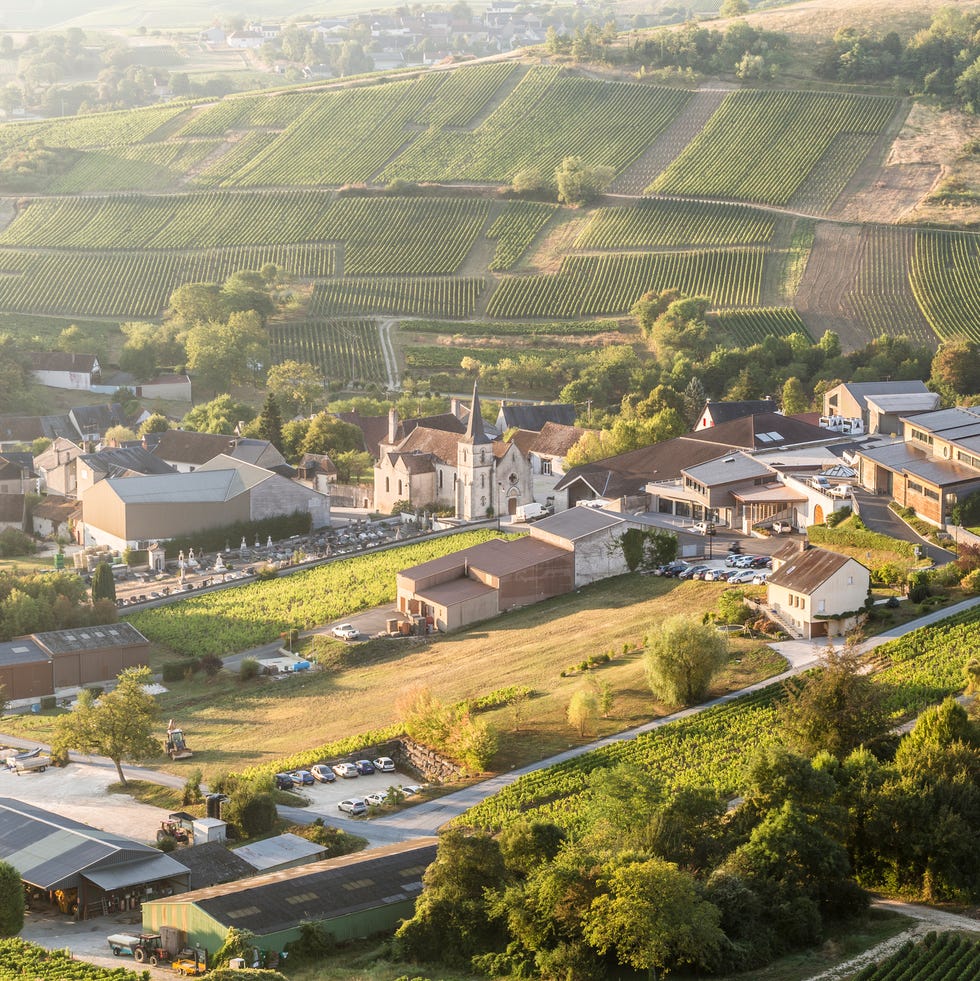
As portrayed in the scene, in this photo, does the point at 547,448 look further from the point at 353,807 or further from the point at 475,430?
the point at 353,807

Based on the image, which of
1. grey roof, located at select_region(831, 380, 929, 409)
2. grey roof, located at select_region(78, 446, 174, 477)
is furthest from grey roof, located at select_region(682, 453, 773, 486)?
grey roof, located at select_region(78, 446, 174, 477)

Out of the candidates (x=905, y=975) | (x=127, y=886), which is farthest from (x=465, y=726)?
(x=905, y=975)

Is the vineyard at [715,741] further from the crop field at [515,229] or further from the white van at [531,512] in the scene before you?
the crop field at [515,229]

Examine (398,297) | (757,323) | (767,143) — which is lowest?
(757,323)

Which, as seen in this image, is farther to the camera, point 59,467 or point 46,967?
point 59,467

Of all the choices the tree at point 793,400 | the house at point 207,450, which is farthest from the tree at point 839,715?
the tree at point 793,400

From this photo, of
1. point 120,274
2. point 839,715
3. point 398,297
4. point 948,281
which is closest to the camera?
point 839,715

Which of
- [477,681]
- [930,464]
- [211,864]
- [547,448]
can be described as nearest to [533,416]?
[547,448]
